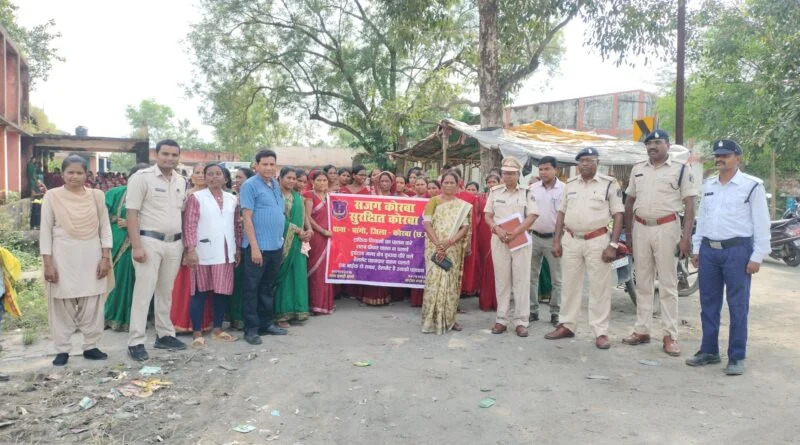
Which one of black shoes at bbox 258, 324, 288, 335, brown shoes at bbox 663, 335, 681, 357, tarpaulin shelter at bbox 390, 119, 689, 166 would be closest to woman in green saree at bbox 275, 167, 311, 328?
black shoes at bbox 258, 324, 288, 335

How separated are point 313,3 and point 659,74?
56.9 ft

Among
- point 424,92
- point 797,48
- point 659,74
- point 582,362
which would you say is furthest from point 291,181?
point 659,74

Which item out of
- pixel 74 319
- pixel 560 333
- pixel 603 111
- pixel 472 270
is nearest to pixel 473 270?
pixel 472 270

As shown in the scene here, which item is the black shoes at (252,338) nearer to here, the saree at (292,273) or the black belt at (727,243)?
the saree at (292,273)

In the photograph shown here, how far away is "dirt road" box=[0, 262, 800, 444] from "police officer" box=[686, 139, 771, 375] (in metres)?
0.31

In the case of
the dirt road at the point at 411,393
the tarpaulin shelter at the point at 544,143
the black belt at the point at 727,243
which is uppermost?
the tarpaulin shelter at the point at 544,143

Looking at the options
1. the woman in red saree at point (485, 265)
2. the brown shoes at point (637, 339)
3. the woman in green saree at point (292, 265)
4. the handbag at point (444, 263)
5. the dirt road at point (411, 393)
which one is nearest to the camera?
the dirt road at point (411, 393)

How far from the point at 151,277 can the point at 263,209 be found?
1081 mm

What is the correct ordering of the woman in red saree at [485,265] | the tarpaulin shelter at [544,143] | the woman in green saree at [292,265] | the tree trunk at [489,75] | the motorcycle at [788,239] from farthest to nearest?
the motorcycle at [788,239] → the tree trunk at [489,75] → the tarpaulin shelter at [544,143] → the woman in red saree at [485,265] → the woman in green saree at [292,265]

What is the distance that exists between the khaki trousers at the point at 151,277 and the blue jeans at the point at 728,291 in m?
4.29

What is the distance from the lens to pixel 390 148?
75.4 ft

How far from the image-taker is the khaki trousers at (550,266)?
6.14m

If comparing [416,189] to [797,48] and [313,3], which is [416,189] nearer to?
[797,48]

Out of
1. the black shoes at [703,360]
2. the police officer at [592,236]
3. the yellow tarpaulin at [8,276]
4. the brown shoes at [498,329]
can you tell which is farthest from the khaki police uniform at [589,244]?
the yellow tarpaulin at [8,276]
